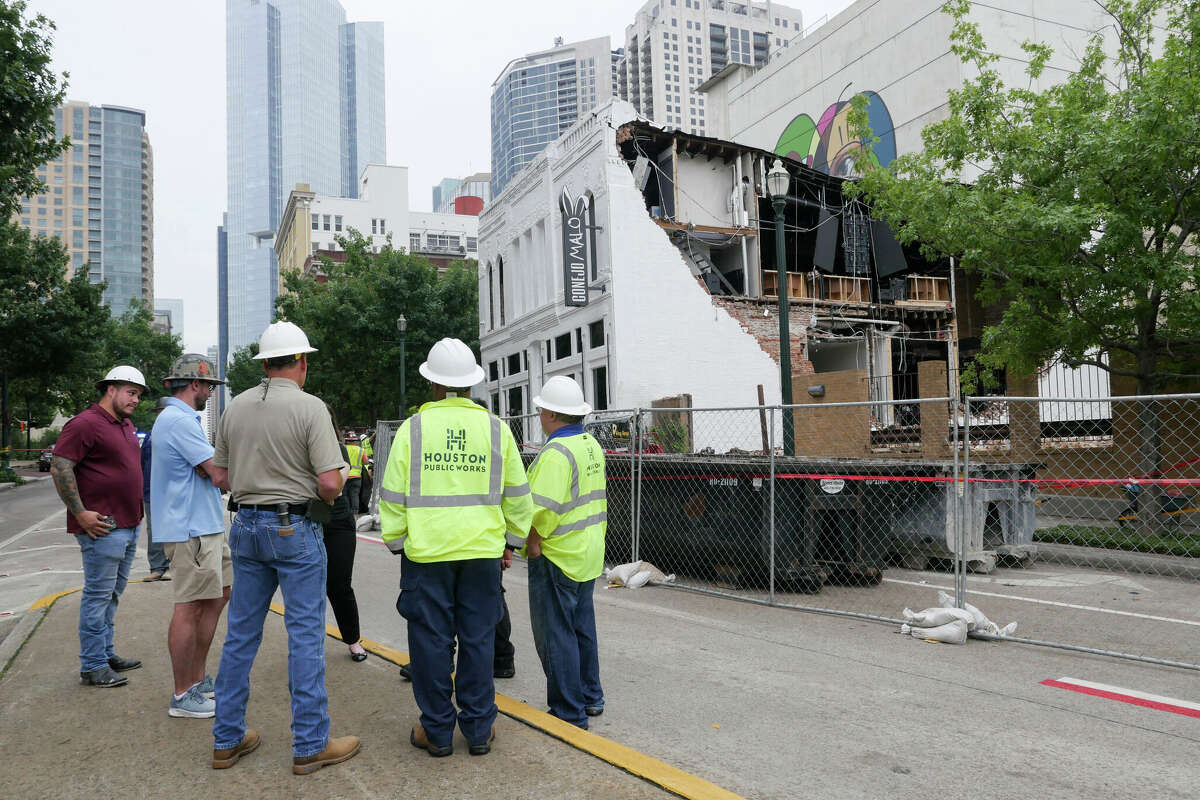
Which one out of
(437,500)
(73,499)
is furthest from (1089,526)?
(73,499)

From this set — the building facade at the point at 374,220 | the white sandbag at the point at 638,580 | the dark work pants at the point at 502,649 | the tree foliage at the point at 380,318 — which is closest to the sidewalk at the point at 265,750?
the dark work pants at the point at 502,649

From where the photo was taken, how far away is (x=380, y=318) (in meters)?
34.2

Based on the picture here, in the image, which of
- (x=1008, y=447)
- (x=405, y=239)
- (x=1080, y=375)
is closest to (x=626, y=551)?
(x=1008, y=447)

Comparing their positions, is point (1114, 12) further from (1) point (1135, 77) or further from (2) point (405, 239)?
(2) point (405, 239)

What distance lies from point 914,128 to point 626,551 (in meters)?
28.8

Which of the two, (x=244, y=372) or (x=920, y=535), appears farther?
(x=244, y=372)

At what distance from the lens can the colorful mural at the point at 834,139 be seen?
3506cm

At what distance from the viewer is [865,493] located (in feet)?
31.0

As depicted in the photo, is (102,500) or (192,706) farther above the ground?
(102,500)

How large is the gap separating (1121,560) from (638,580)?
7050mm

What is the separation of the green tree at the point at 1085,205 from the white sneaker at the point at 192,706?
486 inches

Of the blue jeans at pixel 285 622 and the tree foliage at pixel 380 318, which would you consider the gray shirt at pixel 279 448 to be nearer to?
the blue jeans at pixel 285 622

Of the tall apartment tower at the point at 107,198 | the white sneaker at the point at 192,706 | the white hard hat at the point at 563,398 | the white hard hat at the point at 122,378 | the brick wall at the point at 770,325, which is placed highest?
the tall apartment tower at the point at 107,198

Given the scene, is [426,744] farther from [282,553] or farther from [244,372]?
[244,372]
